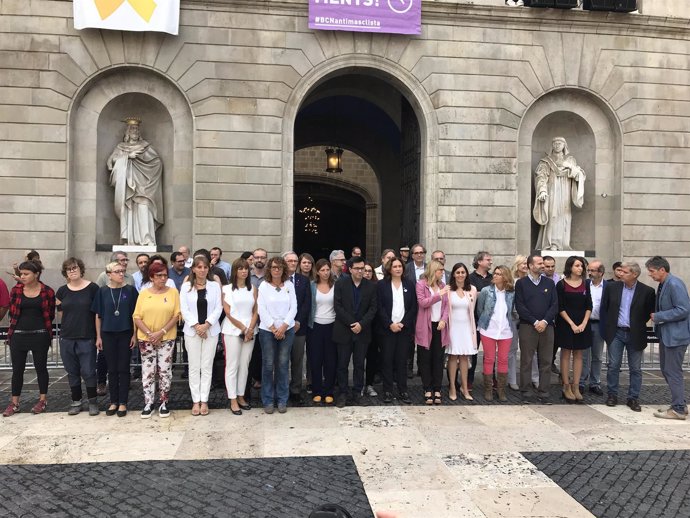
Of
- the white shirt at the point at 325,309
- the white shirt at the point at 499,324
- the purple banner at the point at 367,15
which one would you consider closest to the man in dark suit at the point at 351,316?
the white shirt at the point at 325,309

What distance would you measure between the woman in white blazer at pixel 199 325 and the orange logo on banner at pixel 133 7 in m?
7.86

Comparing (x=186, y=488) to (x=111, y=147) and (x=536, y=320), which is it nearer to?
(x=536, y=320)

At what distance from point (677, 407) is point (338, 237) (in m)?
25.7

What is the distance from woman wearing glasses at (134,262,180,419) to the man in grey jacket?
6.23 m

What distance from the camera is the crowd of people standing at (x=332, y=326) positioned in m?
6.86

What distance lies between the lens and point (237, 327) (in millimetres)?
6984

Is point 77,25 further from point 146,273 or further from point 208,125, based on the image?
point 146,273

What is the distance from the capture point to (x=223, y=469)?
5191mm

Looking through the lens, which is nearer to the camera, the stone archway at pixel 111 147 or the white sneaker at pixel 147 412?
the white sneaker at pixel 147 412

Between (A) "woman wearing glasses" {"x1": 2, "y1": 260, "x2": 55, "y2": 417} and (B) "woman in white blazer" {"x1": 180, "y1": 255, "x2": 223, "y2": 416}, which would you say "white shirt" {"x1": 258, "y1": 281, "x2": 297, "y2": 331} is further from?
(A) "woman wearing glasses" {"x1": 2, "y1": 260, "x2": 55, "y2": 417}

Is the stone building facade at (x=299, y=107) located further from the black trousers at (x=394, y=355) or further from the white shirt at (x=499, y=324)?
the black trousers at (x=394, y=355)

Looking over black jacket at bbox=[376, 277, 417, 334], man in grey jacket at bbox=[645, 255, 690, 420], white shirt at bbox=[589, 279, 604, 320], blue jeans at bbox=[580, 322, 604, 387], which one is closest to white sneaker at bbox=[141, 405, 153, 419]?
black jacket at bbox=[376, 277, 417, 334]

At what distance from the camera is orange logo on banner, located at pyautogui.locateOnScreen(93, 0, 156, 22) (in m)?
11.9

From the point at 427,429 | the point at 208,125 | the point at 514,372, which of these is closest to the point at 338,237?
the point at 208,125
